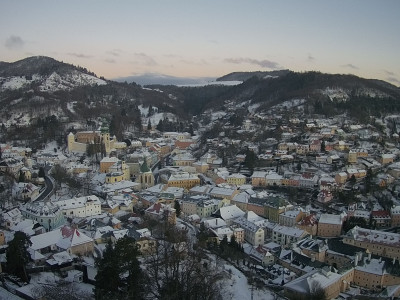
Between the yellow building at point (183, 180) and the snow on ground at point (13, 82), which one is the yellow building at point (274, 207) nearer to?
the yellow building at point (183, 180)

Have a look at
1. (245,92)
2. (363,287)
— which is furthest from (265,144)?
(245,92)

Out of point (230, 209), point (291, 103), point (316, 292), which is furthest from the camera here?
point (291, 103)

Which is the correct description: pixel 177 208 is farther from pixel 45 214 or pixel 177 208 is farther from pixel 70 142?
pixel 70 142

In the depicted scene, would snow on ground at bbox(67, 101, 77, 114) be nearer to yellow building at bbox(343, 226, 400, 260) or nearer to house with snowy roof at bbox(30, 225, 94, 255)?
house with snowy roof at bbox(30, 225, 94, 255)

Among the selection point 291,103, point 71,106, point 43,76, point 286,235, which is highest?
point 43,76

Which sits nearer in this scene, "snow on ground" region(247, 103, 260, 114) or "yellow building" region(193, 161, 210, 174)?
"yellow building" region(193, 161, 210, 174)

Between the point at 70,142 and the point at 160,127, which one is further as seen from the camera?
the point at 160,127

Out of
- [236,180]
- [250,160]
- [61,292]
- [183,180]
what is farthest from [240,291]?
[250,160]

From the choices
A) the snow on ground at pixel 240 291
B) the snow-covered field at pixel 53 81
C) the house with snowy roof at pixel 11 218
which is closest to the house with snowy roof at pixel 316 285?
the snow on ground at pixel 240 291

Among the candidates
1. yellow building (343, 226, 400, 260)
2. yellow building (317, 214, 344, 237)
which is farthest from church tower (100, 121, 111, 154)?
yellow building (343, 226, 400, 260)
